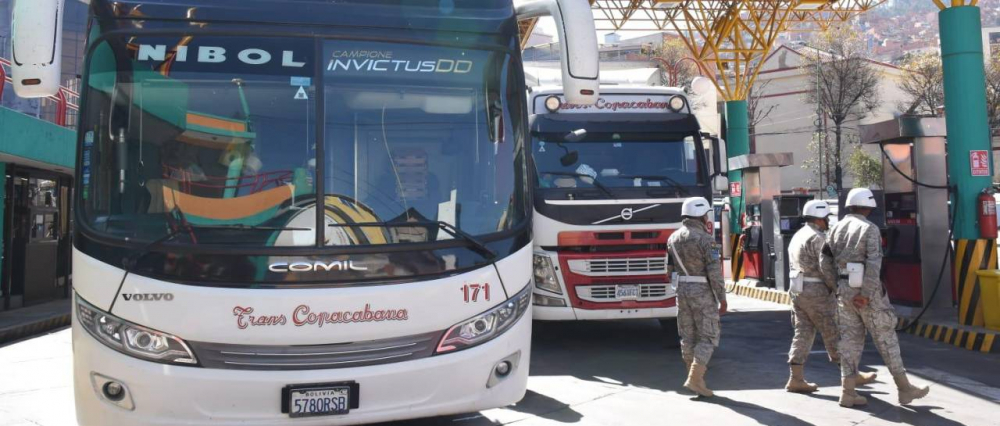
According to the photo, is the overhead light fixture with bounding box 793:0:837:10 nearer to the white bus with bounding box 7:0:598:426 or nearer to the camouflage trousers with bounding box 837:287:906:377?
the camouflage trousers with bounding box 837:287:906:377

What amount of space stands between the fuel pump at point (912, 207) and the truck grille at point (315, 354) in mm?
9073

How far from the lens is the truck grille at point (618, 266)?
933 cm

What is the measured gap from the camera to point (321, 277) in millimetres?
4797

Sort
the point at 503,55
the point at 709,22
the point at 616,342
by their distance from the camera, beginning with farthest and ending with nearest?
the point at 709,22 → the point at 616,342 → the point at 503,55

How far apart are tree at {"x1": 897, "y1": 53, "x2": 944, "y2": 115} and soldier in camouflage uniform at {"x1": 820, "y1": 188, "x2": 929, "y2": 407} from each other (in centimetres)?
4200

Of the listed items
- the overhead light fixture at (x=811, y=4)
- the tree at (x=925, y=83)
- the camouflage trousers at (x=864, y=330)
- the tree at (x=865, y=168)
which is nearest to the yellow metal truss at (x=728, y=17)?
the overhead light fixture at (x=811, y=4)

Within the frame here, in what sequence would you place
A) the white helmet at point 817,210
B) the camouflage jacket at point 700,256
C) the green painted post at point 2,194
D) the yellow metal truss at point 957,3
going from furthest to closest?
the green painted post at point 2,194 < the yellow metal truss at point 957,3 < the white helmet at point 817,210 < the camouflage jacket at point 700,256

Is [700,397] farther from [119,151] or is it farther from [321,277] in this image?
[119,151]

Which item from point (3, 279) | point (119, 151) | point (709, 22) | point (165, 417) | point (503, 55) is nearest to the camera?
point (165, 417)

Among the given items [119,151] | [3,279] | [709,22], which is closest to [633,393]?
[119,151]

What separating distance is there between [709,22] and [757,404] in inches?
779

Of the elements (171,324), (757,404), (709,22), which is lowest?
(757,404)

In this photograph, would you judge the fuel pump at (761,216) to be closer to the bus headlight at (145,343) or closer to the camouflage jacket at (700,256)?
the camouflage jacket at (700,256)

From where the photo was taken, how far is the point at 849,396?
274 inches
